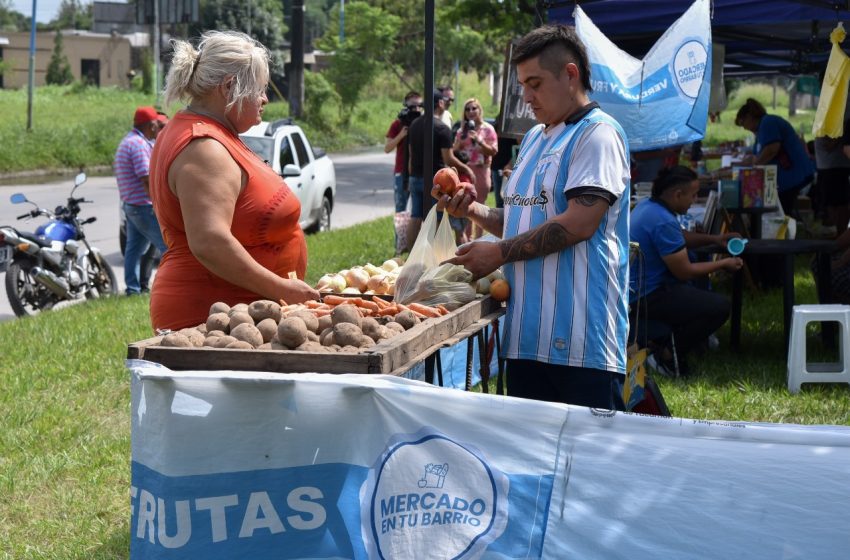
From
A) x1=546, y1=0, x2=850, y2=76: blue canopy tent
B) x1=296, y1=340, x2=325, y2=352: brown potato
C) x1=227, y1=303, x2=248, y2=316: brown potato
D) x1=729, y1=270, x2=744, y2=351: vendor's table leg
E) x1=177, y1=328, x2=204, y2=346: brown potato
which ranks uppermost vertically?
x1=546, y1=0, x2=850, y2=76: blue canopy tent

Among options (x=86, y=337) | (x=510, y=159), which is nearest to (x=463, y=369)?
(x=86, y=337)

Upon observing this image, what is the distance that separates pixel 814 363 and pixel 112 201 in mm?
14940

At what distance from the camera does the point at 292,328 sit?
3.03 metres

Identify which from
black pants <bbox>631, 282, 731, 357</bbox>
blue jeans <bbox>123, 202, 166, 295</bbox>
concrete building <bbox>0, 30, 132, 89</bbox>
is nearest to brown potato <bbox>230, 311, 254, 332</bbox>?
black pants <bbox>631, 282, 731, 357</bbox>

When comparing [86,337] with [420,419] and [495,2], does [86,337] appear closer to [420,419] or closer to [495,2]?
[420,419]

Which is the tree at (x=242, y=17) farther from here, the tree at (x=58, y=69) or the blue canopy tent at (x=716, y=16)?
the blue canopy tent at (x=716, y=16)

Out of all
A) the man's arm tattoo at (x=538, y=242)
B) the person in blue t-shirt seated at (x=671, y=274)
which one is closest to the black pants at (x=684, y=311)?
the person in blue t-shirt seated at (x=671, y=274)

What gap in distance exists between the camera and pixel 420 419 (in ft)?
9.37

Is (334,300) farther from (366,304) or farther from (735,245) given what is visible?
(735,245)

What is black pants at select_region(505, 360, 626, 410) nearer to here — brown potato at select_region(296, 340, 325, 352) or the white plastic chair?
brown potato at select_region(296, 340, 325, 352)

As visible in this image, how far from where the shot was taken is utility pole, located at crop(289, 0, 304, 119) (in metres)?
27.8

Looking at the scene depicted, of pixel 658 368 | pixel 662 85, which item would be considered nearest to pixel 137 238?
pixel 662 85

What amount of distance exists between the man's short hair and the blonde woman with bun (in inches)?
34.6

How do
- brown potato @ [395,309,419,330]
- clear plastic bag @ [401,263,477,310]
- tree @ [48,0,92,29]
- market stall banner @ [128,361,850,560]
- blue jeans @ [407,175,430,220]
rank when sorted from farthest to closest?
tree @ [48,0,92,29], blue jeans @ [407,175,430,220], clear plastic bag @ [401,263,477,310], brown potato @ [395,309,419,330], market stall banner @ [128,361,850,560]
